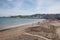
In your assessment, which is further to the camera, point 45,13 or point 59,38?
point 45,13

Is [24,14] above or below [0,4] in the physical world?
below

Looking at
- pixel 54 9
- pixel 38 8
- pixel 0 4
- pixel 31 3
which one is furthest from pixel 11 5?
pixel 54 9

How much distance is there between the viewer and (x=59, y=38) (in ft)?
7.48

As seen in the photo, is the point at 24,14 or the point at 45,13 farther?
the point at 45,13

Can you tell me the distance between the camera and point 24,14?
242 centimetres

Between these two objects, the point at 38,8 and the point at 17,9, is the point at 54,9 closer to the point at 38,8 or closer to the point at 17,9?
the point at 38,8

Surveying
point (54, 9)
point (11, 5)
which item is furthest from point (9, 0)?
point (54, 9)

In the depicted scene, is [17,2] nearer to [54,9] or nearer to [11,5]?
[11,5]

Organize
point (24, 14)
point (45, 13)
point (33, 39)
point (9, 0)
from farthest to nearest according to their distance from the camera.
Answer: point (45, 13) → point (24, 14) → point (9, 0) → point (33, 39)

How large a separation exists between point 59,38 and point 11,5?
117 cm

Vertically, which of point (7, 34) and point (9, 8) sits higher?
point (9, 8)

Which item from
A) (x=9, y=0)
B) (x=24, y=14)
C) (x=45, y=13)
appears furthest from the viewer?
(x=45, y=13)

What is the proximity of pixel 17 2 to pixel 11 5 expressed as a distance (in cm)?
16

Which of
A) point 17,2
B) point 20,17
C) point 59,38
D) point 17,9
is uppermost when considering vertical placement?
point 17,2
